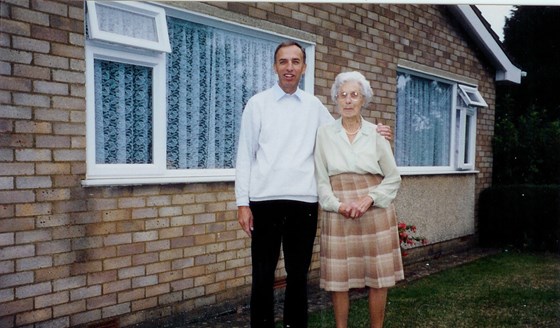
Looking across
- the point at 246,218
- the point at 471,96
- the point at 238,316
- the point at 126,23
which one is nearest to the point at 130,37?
the point at 126,23

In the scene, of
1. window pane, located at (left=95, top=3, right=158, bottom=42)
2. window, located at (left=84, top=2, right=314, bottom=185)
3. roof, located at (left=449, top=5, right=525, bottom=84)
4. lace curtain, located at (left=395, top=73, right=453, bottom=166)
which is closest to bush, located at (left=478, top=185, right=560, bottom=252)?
lace curtain, located at (left=395, top=73, right=453, bottom=166)

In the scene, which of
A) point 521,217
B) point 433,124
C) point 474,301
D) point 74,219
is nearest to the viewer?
point 74,219

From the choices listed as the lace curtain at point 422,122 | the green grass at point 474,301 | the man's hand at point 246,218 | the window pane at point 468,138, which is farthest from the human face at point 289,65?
the window pane at point 468,138

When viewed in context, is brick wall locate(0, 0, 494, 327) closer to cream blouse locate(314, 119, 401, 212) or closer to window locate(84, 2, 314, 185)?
window locate(84, 2, 314, 185)

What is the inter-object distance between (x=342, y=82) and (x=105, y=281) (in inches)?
79.7

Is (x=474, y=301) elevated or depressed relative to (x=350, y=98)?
depressed

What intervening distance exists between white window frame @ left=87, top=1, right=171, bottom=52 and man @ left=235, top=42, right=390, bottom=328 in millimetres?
1102

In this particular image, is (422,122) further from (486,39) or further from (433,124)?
(486,39)

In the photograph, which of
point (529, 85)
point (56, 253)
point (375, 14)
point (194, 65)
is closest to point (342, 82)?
point (194, 65)

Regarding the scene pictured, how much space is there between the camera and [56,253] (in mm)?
3154

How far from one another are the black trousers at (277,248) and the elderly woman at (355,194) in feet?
0.50

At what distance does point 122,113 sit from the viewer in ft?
11.8

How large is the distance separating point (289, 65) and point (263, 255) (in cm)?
106

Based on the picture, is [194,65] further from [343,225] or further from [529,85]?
[529,85]
